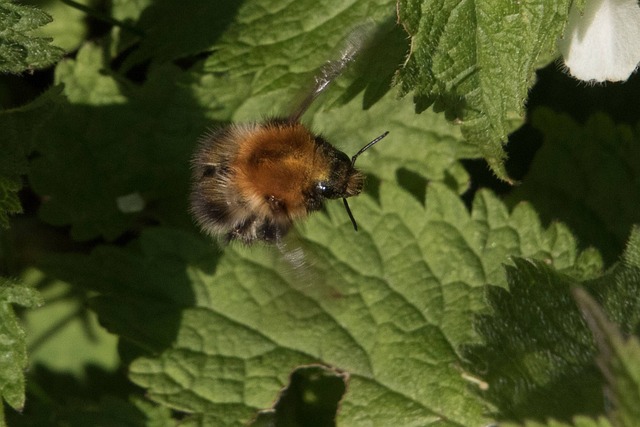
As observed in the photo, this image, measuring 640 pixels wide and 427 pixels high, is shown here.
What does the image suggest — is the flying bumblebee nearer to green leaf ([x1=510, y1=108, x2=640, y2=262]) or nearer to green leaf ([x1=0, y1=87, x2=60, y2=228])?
green leaf ([x1=0, y1=87, x2=60, y2=228])

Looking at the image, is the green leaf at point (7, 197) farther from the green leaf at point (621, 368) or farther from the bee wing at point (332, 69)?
the green leaf at point (621, 368)

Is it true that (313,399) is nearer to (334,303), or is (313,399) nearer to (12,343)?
(334,303)

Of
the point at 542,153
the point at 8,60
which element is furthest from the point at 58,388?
the point at 542,153

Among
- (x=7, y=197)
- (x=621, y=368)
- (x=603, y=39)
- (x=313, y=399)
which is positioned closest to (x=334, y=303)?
(x=313, y=399)

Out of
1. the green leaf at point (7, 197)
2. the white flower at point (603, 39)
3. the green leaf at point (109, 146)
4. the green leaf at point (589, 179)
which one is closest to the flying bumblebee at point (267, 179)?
the green leaf at point (7, 197)

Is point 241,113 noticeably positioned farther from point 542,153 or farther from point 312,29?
point 542,153

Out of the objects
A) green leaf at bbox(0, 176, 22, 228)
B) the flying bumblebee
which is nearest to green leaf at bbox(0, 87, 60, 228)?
green leaf at bbox(0, 176, 22, 228)
